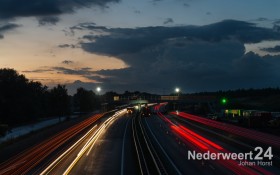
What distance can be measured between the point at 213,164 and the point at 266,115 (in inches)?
1838

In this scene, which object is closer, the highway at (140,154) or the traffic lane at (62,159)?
the highway at (140,154)

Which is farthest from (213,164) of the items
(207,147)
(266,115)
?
(266,115)

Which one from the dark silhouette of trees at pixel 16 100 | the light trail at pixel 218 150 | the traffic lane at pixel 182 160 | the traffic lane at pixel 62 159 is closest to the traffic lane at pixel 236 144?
the light trail at pixel 218 150

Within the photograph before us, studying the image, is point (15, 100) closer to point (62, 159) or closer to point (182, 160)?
point (62, 159)

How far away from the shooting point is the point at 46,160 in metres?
56.1

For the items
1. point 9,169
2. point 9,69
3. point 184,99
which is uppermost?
point 9,69

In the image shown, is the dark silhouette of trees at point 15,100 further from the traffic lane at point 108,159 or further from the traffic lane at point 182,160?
the traffic lane at point 182,160

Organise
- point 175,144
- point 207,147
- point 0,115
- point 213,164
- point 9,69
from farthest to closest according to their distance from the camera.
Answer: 1. point 9,69
2. point 0,115
3. point 175,144
4. point 207,147
5. point 213,164

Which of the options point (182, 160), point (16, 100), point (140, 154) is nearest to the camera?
point (182, 160)

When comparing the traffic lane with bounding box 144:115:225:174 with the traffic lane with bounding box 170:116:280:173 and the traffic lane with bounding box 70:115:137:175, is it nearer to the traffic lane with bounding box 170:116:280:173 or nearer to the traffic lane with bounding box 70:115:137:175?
the traffic lane with bounding box 70:115:137:175

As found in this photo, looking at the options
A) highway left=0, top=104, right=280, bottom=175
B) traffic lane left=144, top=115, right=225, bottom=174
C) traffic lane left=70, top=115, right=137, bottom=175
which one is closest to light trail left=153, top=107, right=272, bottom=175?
highway left=0, top=104, right=280, bottom=175

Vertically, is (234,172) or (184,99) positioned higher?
(184,99)

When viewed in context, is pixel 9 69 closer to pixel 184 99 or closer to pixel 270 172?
pixel 184 99

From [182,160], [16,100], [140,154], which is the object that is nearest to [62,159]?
[140,154]
